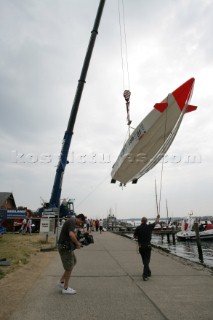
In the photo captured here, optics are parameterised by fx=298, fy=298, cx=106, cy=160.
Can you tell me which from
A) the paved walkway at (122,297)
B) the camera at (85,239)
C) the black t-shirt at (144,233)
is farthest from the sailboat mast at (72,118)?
the camera at (85,239)

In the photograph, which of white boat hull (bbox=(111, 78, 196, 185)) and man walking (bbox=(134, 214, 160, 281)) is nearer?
man walking (bbox=(134, 214, 160, 281))

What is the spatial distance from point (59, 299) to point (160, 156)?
1136 cm

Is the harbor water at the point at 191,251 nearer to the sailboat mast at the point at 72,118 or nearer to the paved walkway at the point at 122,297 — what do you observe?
the paved walkway at the point at 122,297

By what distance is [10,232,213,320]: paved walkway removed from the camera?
457cm

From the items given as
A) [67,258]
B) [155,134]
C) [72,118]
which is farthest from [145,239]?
[72,118]

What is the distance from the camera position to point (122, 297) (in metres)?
5.57

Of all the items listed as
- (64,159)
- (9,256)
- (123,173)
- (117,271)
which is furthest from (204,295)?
(64,159)

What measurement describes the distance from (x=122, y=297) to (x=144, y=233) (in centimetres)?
238

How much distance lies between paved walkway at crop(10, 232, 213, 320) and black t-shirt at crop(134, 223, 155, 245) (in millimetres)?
912

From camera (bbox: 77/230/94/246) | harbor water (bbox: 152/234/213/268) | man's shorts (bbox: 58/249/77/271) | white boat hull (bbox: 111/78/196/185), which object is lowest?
harbor water (bbox: 152/234/213/268)

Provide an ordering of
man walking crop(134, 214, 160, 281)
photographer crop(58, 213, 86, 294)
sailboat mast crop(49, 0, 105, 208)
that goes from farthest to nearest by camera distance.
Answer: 1. sailboat mast crop(49, 0, 105, 208)
2. man walking crop(134, 214, 160, 281)
3. photographer crop(58, 213, 86, 294)

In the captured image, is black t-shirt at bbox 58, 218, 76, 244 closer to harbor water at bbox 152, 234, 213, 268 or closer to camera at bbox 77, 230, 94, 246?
camera at bbox 77, 230, 94, 246

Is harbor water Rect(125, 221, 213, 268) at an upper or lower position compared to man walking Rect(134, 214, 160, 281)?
lower

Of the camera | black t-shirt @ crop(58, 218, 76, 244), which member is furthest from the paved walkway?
black t-shirt @ crop(58, 218, 76, 244)
